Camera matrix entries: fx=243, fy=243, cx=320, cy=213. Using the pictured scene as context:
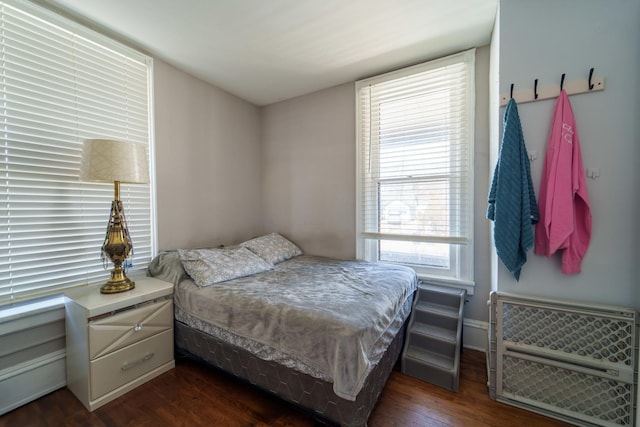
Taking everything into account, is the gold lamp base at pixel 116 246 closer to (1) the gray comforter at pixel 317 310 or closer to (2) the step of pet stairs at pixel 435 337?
(1) the gray comforter at pixel 317 310

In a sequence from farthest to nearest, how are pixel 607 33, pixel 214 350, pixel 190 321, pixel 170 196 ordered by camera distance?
pixel 170 196
pixel 190 321
pixel 214 350
pixel 607 33

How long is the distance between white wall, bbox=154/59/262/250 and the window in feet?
4.68

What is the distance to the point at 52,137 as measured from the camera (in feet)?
5.33

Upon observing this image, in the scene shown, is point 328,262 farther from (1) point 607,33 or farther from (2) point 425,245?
(1) point 607,33

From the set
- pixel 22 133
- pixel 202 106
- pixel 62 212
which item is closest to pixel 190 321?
pixel 62 212

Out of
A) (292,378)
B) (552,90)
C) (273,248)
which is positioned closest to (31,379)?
(292,378)

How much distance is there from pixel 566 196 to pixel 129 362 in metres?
2.78

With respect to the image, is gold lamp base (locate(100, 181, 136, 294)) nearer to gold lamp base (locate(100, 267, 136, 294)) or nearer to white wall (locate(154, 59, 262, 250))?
gold lamp base (locate(100, 267, 136, 294))

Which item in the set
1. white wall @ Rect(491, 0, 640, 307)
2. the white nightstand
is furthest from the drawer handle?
white wall @ Rect(491, 0, 640, 307)

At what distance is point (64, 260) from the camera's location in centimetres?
168

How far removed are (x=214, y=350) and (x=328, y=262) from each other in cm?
125

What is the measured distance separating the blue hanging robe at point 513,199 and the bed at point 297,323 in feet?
2.35

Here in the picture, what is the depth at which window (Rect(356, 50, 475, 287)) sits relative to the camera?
2.11 m

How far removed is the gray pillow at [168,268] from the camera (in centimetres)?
188
